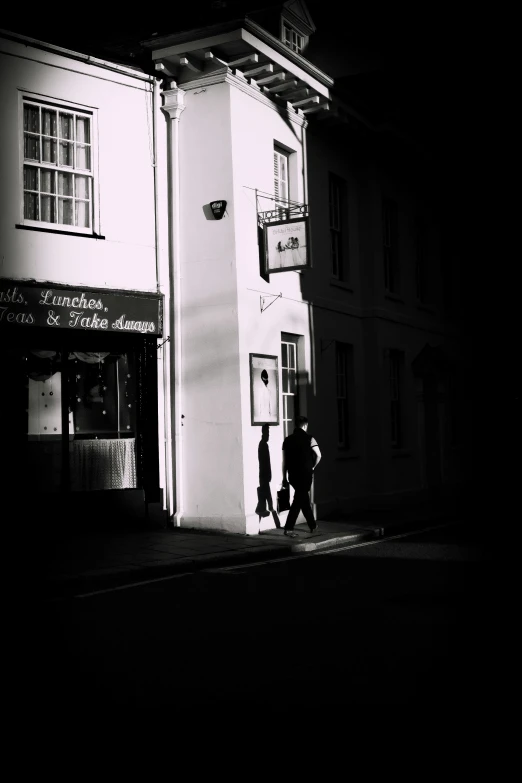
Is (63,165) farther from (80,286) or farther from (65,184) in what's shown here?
(80,286)

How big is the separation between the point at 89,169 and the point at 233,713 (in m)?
11.2

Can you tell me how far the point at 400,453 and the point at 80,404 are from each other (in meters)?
8.38

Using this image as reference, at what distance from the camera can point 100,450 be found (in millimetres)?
14375

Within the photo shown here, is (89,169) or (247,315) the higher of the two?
(89,169)

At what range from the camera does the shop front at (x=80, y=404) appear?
13.3 m

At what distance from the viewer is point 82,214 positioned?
14.1 m

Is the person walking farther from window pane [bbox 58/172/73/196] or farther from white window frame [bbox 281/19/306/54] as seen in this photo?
white window frame [bbox 281/19/306/54]

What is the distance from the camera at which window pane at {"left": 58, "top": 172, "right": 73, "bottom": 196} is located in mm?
13828

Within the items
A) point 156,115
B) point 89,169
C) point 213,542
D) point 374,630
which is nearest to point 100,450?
point 213,542

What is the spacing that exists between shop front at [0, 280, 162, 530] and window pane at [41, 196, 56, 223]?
3.81 feet

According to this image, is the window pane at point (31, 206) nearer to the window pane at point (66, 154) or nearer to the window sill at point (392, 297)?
the window pane at point (66, 154)

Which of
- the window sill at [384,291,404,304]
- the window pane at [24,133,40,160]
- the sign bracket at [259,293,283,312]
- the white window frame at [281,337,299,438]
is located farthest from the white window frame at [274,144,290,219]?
the window pane at [24,133,40,160]

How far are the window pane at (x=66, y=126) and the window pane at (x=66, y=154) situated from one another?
0.13 m

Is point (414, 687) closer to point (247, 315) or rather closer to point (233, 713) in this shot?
point (233, 713)
